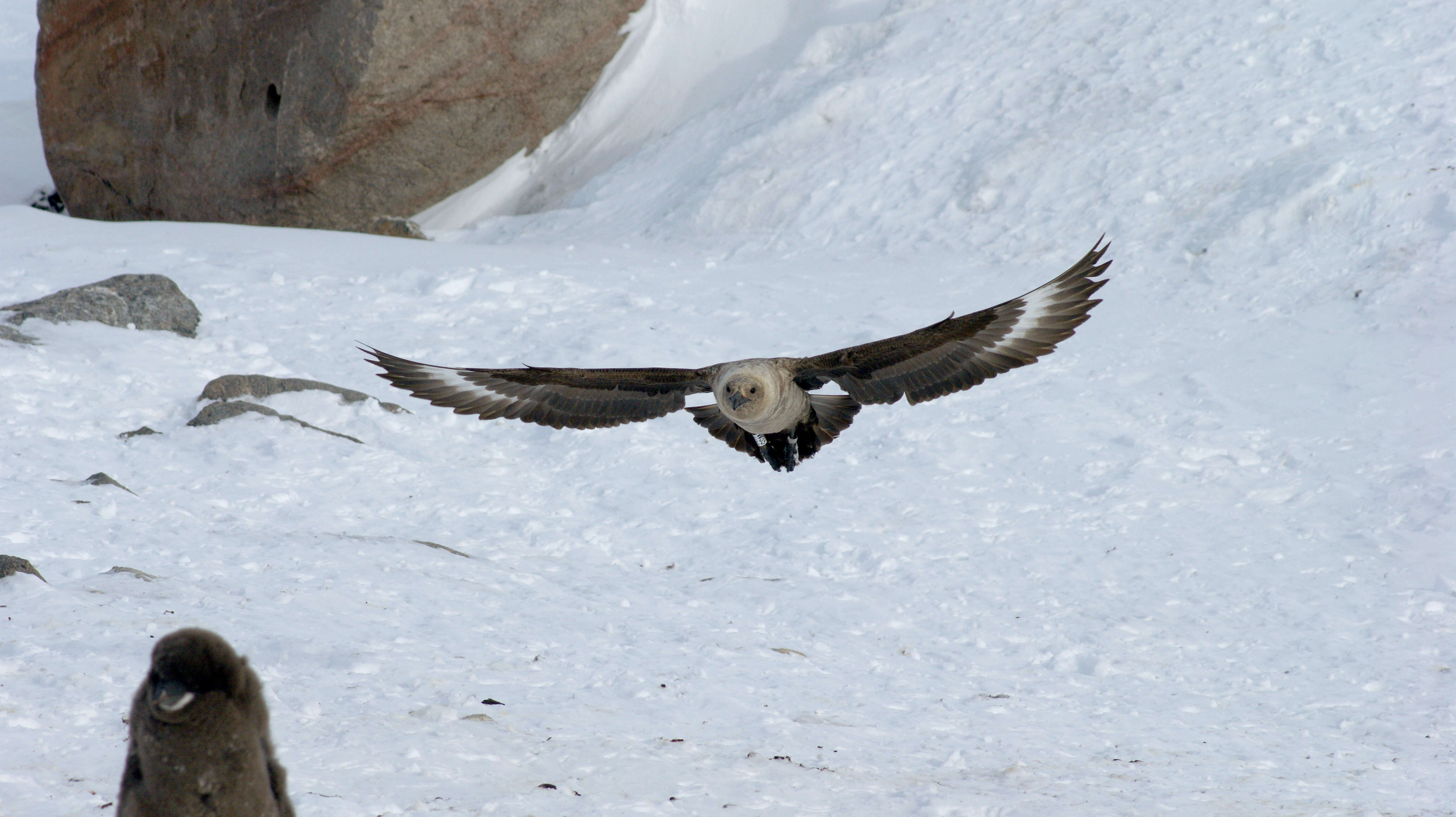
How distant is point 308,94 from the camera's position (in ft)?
44.9

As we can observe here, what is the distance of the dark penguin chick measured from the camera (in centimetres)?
185

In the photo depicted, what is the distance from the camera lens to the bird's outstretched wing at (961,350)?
5285 mm

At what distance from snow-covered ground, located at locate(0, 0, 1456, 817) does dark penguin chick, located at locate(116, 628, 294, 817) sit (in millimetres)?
1446

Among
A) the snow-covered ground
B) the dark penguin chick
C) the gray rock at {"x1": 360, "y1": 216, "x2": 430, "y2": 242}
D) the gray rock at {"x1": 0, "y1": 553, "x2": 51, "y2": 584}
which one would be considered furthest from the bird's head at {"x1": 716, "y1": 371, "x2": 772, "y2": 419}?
the gray rock at {"x1": 360, "y1": 216, "x2": 430, "y2": 242}

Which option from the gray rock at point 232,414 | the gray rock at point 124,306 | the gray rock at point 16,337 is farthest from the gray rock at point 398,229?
the gray rock at point 232,414

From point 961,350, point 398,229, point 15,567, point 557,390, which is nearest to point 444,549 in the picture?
point 557,390

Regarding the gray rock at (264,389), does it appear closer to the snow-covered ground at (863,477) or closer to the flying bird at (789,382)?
the snow-covered ground at (863,477)

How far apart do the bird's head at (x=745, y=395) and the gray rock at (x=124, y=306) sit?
224 inches

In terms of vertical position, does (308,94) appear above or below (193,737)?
above

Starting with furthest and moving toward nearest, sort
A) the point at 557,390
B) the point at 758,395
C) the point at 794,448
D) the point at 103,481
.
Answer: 1. the point at 103,481
2. the point at 557,390
3. the point at 794,448
4. the point at 758,395

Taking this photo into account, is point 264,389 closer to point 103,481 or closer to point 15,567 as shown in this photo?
point 103,481

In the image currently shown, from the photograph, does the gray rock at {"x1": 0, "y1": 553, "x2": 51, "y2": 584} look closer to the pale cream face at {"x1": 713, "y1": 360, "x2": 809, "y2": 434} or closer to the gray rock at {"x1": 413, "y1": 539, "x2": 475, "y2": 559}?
the gray rock at {"x1": 413, "y1": 539, "x2": 475, "y2": 559}

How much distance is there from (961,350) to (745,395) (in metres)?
1.11

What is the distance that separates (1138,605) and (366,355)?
231 inches
